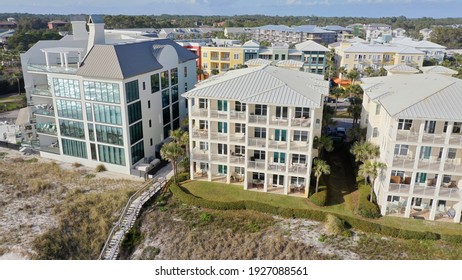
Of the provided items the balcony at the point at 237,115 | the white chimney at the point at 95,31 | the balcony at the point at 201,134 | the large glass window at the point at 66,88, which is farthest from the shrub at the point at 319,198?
the white chimney at the point at 95,31

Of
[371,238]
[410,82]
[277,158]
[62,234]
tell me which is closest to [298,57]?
[410,82]

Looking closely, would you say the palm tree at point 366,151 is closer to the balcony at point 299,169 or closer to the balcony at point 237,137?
the balcony at point 299,169

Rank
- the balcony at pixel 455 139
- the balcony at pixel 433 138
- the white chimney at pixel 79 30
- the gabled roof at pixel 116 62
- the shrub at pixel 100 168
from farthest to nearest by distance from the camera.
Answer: the white chimney at pixel 79 30, the shrub at pixel 100 168, the gabled roof at pixel 116 62, the balcony at pixel 433 138, the balcony at pixel 455 139

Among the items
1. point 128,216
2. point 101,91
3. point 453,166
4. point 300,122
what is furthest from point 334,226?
point 101,91

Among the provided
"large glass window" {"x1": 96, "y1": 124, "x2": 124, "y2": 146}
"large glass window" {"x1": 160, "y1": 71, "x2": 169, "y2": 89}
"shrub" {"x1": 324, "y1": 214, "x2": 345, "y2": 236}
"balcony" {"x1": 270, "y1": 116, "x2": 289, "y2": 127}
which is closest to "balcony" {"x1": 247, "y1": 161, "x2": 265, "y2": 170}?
"balcony" {"x1": 270, "y1": 116, "x2": 289, "y2": 127}

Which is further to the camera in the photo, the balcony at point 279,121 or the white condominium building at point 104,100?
the white condominium building at point 104,100
